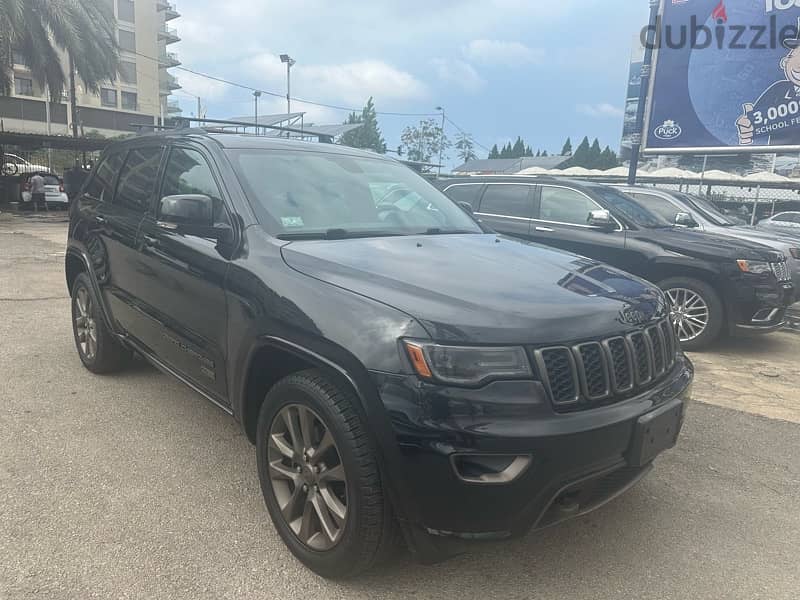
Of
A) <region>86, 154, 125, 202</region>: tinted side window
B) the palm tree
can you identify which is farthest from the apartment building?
<region>86, 154, 125, 202</region>: tinted side window

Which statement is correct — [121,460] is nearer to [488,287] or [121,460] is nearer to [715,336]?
[488,287]

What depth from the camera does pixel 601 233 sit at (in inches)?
269

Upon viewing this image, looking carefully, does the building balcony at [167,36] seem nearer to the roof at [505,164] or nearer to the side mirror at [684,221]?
the roof at [505,164]

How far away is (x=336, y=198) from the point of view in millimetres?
3283

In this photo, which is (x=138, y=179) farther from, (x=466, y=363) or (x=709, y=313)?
(x=709, y=313)

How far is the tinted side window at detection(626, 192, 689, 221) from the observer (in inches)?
318

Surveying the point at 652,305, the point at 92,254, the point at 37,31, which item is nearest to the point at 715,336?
the point at 652,305

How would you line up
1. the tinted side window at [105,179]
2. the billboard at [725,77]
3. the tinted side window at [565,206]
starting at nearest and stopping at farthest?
the tinted side window at [105,179] < the tinted side window at [565,206] < the billboard at [725,77]

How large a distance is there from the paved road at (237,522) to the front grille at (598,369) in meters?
0.65

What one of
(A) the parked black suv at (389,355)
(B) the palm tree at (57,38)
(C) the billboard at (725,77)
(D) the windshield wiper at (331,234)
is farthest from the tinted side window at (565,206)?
(B) the palm tree at (57,38)

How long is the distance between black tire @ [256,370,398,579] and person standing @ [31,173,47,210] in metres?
23.0

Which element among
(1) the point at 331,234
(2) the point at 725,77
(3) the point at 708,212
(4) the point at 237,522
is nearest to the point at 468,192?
(3) the point at 708,212

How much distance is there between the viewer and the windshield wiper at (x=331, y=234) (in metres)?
Answer: 2.84

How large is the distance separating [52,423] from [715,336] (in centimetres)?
586
